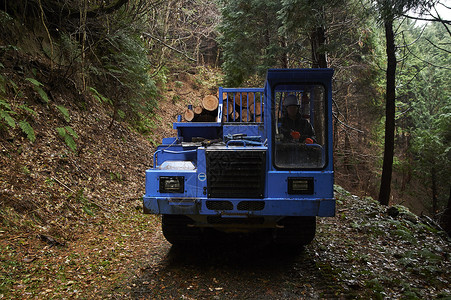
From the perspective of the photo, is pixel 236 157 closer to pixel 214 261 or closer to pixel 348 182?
pixel 214 261

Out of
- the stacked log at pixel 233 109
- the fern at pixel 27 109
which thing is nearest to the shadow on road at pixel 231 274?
the stacked log at pixel 233 109

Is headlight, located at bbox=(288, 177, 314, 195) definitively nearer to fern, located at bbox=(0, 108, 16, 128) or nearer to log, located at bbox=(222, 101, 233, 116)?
log, located at bbox=(222, 101, 233, 116)

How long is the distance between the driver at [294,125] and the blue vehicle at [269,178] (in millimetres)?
33

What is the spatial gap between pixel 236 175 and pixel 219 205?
0.46 meters

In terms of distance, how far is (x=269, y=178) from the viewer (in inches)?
168

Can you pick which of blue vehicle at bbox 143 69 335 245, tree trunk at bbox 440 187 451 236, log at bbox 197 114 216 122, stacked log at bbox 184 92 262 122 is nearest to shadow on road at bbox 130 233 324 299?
blue vehicle at bbox 143 69 335 245

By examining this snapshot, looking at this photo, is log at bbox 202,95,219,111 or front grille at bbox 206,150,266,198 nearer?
front grille at bbox 206,150,266,198

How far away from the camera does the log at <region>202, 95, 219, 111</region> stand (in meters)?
7.84

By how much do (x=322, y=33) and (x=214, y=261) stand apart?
7.84 m

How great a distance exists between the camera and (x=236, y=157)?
4.25 m

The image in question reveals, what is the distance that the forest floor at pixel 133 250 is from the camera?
152 inches

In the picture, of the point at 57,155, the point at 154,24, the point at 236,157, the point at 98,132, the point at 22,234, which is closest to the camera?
the point at 236,157

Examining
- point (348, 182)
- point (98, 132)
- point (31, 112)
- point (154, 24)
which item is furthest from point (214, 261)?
point (348, 182)

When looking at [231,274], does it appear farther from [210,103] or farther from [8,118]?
[8,118]
